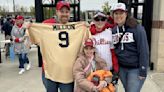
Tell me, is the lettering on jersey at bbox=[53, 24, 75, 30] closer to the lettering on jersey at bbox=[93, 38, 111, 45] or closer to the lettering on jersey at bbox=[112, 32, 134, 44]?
the lettering on jersey at bbox=[93, 38, 111, 45]

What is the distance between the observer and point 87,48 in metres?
3.09

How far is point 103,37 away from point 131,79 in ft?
2.14

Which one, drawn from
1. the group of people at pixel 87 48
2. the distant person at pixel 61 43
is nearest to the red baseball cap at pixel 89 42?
the group of people at pixel 87 48

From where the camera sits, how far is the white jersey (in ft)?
10.5

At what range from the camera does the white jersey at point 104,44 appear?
3191 millimetres

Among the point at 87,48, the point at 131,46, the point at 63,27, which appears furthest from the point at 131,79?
the point at 63,27

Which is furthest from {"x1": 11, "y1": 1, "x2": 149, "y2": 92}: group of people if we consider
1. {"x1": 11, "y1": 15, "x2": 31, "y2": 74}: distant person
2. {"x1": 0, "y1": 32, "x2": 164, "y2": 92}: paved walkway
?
{"x1": 11, "y1": 15, "x2": 31, "y2": 74}: distant person

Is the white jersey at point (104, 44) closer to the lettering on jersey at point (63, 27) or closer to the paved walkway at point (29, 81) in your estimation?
the lettering on jersey at point (63, 27)

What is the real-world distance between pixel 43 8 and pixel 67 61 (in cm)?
475

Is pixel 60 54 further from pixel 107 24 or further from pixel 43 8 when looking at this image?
pixel 43 8

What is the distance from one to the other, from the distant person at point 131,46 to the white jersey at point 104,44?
107 millimetres

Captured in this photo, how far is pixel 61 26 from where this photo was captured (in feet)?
10.5

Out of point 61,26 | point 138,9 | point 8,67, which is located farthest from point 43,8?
point 61,26

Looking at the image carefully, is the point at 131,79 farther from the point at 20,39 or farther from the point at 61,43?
the point at 20,39
